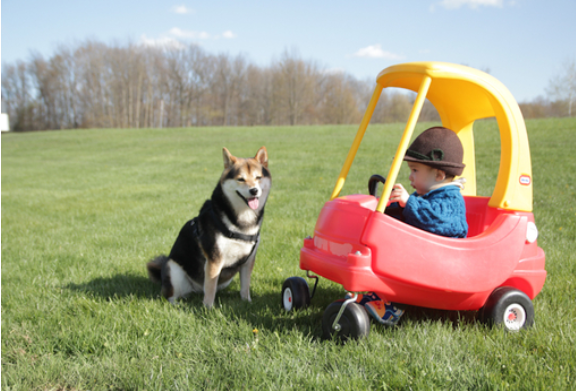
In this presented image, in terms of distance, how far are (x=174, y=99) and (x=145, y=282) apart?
59478 millimetres

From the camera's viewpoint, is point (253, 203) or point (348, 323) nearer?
point (348, 323)

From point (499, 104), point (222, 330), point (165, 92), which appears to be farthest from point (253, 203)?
point (165, 92)

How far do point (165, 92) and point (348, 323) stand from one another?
61918mm

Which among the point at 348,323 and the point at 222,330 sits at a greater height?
the point at 348,323

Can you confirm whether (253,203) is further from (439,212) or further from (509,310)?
(509,310)

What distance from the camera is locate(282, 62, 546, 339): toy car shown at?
2438 mm

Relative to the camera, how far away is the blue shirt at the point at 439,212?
2643 mm

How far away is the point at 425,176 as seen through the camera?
2.78m

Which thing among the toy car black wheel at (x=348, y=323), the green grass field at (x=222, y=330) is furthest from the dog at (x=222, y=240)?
the toy car black wheel at (x=348, y=323)

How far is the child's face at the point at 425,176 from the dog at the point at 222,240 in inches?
52.7

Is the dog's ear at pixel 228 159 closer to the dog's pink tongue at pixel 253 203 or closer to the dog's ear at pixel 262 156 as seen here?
the dog's ear at pixel 262 156

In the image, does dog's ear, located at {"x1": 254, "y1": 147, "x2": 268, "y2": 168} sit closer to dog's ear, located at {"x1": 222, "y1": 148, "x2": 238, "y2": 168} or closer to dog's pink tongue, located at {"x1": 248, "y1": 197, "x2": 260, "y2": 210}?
dog's ear, located at {"x1": 222, "y1": 148, "x2": 238, "y2": 168}

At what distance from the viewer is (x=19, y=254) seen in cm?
530

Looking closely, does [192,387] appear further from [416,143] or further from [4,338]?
[416,143]
